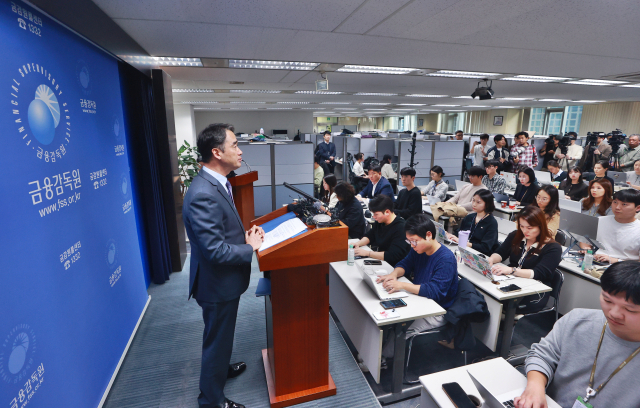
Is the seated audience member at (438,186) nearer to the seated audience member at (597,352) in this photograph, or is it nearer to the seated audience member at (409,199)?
the seated audience member at (409,199)

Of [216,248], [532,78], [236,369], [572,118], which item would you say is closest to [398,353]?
[236,369]

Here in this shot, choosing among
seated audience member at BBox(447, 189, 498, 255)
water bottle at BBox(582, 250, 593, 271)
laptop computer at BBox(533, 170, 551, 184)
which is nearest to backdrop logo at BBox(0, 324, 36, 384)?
seated audience member at BBox(447, 189, 498, 255)

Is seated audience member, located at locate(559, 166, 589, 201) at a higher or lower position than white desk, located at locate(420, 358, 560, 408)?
higher

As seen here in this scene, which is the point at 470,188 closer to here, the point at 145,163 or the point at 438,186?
the point at 438,186

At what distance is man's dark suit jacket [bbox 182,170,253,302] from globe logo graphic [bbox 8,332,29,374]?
0.77m

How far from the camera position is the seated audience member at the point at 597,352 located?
1138 millimetres

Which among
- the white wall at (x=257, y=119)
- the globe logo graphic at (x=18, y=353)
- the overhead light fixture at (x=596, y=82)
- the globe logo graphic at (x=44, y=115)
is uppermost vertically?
the overhead light fixture at (x=596, y=82)

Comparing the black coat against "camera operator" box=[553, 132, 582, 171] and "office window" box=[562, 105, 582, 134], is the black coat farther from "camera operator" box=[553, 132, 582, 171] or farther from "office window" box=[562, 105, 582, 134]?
"office window" box=[562, 105, 582, 134]

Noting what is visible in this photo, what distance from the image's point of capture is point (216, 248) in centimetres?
174

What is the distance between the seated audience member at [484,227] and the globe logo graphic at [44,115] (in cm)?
350

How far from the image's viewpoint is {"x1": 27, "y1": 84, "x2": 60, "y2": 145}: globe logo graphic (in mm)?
1603

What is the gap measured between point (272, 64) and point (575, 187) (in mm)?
5097

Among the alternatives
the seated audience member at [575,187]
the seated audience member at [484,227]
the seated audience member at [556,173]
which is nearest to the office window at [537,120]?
the seated audience member at [556,173]

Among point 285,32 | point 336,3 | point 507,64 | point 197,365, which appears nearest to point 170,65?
point 285,32
